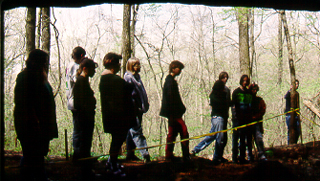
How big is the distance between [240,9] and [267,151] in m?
3.91

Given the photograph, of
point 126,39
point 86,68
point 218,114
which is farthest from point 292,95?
point 86,68

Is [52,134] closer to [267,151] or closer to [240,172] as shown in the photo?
[240,172]

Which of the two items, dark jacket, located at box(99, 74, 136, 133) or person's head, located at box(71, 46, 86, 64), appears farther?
person's head, located at box(71, 46, 86, 64)

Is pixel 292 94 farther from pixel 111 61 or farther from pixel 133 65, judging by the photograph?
pixel 111 61

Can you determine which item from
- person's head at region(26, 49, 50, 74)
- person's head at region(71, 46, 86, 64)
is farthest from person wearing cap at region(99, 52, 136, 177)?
person's head at region(26, 49, 50, 74)

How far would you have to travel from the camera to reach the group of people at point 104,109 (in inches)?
99.3

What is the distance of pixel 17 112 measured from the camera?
8.25ft

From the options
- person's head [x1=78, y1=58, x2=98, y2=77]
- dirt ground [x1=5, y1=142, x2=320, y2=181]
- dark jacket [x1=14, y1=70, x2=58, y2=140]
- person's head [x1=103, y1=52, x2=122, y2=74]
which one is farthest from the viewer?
dirt ground [x1=5, y1=142, x2=320, y2=181]

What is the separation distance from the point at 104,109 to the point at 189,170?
5.67 ft

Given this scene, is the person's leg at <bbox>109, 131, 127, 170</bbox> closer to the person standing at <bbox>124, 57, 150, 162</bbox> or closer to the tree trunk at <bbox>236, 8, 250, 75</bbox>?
the person standing at <bbox>124, 57, 150, 162</bbox>

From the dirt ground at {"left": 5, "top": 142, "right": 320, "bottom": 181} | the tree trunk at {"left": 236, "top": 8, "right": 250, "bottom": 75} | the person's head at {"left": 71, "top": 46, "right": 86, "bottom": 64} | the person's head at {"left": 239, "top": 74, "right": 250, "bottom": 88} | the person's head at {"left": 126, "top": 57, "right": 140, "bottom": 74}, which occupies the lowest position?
the dirt ground at {"left": 5, "top": 142, "right": 320, "bottom": 181}

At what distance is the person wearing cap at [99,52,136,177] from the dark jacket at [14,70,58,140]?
68 cm

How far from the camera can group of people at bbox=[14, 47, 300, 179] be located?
2.52 m

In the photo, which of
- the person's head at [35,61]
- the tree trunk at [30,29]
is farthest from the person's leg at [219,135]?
Result: the tree trunk at [30,29]
